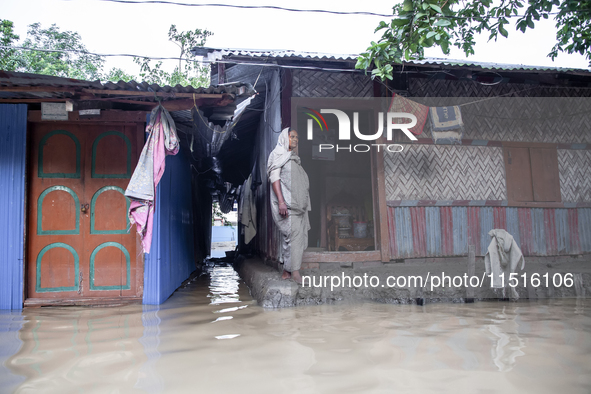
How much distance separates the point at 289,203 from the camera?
5371 mm

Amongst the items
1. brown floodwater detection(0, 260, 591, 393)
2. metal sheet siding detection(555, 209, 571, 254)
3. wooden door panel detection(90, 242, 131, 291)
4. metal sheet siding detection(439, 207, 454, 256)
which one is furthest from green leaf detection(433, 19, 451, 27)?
metal sheet siding detection(555, 209, 571, 254)

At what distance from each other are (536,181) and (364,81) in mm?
3497

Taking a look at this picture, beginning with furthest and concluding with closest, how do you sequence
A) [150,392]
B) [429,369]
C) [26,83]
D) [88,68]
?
[88,68] < [26,83] < [429,369] < [150,392]

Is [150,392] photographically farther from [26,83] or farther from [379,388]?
[26,83]

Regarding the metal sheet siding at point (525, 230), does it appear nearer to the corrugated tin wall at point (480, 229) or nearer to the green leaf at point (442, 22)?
the corrugated tin wall at point (480, 229)

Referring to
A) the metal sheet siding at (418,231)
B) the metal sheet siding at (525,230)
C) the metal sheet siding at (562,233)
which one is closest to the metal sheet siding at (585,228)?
the metal sheet siding at (562,233)

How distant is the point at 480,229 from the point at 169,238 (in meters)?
5.06

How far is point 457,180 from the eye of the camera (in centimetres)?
660

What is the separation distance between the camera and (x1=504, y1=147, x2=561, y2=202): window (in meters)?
6.84

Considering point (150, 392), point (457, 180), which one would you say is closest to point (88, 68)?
point (457, 180)

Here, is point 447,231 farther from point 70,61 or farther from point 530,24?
point 70,61

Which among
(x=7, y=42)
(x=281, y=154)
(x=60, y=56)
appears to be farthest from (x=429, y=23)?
(x=60, y=56)

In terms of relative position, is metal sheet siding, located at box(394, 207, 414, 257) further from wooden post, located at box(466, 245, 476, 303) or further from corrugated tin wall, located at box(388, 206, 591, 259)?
wooden post, located at box(466, 245, 476, 303)

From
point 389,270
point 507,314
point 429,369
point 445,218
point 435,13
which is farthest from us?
point 445,218
